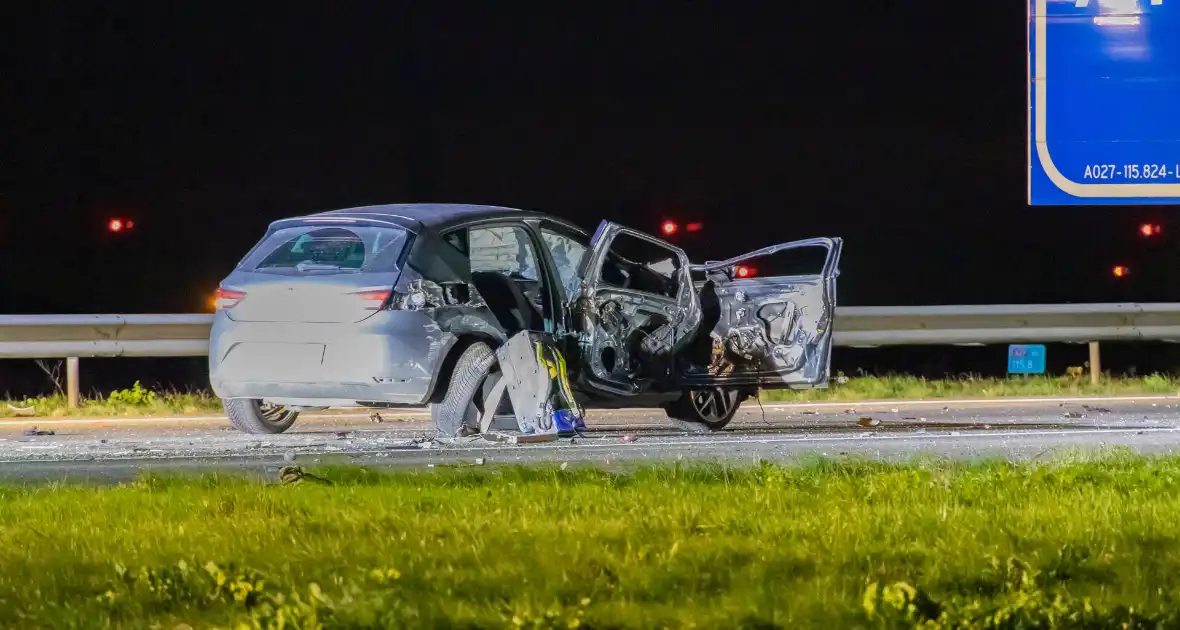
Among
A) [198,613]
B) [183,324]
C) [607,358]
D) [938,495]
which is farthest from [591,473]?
[183,324]

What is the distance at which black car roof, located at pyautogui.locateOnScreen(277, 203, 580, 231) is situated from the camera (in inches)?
410

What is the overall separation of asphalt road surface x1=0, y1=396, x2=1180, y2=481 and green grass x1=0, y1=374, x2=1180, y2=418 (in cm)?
87

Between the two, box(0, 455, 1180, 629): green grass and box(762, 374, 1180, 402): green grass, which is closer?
box(0, 455, 1180, 629): green grass

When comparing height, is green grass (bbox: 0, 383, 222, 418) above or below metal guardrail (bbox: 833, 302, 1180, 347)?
below

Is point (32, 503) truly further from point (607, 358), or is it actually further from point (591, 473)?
point (607, 358)

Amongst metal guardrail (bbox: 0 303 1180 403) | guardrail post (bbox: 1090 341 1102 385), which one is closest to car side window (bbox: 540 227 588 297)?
metal guardrail (bbox: 0 303 1180 403)

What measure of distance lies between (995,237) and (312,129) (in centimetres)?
1278

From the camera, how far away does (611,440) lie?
11414mm

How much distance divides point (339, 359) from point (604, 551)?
4308mm

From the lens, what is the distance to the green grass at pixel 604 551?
5.21 meters

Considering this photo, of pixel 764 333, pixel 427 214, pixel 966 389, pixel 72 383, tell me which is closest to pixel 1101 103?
pixel 966 389

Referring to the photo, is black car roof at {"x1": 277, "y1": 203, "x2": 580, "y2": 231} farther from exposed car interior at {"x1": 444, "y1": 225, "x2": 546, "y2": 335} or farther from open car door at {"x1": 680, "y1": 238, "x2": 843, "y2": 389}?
open car door at {"x1": 680, "y1": 238, "x2": 843, "y2": 389}

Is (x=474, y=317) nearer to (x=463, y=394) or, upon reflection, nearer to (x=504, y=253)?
(x=463, y=394)

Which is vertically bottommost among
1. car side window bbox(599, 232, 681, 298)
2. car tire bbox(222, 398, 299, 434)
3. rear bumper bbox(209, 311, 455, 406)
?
car tire bbox(222, 398, 299, 434)
